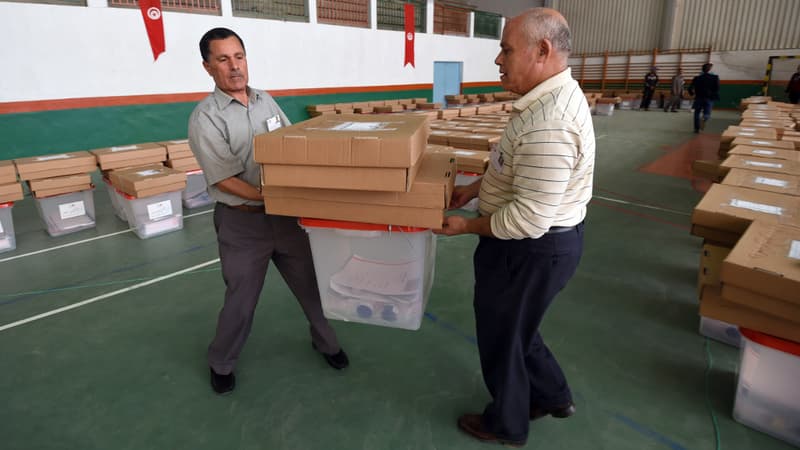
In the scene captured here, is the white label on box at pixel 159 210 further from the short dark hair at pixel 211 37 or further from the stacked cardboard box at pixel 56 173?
the short dark hair at pixel 211 37

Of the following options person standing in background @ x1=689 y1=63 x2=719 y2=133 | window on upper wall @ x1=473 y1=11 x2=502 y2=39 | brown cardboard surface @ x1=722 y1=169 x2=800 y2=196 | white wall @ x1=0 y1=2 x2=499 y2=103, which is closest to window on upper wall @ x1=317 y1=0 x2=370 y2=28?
white wall @ x1=0 y1=2 x2=499 y2=103

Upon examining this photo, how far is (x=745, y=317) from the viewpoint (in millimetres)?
1477

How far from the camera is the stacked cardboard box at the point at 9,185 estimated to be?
Answer: 3.31 meters

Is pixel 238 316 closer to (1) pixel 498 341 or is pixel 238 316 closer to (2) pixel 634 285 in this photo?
(1) pixel 498 341

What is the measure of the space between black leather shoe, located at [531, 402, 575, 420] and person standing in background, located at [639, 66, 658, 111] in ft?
49.2

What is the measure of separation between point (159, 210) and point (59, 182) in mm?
839

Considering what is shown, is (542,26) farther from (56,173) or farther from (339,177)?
(56,173)

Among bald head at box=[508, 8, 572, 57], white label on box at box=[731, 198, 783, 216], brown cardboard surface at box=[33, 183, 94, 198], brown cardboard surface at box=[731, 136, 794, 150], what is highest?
bald head at box=[508, 8, 572, 57]

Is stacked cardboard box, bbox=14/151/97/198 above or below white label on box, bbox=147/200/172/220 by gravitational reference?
above

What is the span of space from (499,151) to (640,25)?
17429 millimetres

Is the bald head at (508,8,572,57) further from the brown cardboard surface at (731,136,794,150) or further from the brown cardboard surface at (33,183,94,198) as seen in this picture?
the brown cardboard surface at (33,183,94,198)

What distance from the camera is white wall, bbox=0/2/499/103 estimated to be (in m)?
5.04

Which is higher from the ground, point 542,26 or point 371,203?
point 542,26

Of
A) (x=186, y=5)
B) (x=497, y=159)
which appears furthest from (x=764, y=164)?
(x=186, y=5)
